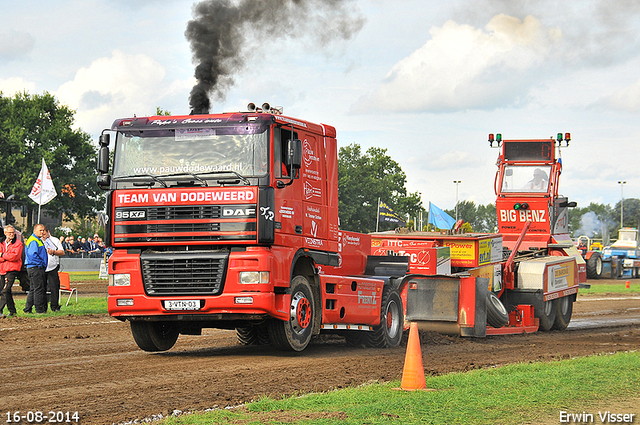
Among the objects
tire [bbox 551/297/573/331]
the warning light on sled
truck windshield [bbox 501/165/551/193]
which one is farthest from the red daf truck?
truck windshield [bbox 501/165/551/193]

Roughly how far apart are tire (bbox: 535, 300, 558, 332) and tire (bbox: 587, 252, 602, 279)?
27447 millimetres

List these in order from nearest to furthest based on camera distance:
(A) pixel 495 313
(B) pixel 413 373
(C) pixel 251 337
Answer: (B) pixel 413 373 → (C) pixel 251 337 → (A) pixel 495 313

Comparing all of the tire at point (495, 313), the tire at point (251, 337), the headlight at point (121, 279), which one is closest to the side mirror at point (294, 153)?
the headlight at point (121, 279)

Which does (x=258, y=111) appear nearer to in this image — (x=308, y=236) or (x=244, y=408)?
(x=308, y=236)

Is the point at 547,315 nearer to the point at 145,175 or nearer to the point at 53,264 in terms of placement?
the point at 145,175

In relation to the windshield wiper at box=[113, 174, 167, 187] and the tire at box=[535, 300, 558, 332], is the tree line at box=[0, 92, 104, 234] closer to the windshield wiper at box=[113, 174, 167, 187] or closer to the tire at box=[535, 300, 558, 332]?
the tire at box=[535, 300, 558, 332]

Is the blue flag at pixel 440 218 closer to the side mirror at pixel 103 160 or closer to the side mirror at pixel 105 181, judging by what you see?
the side mirror at pixel 103 160

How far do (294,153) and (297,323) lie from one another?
2.46 meters

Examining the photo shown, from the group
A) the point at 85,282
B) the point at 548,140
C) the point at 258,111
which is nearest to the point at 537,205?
the point at 548,140

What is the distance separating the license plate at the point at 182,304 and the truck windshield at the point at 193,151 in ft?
5.80

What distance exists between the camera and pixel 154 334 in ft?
40.0

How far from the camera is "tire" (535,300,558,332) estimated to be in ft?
57.5

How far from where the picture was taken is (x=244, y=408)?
296 inches

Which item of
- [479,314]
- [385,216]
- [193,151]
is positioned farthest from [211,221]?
[385,216]
